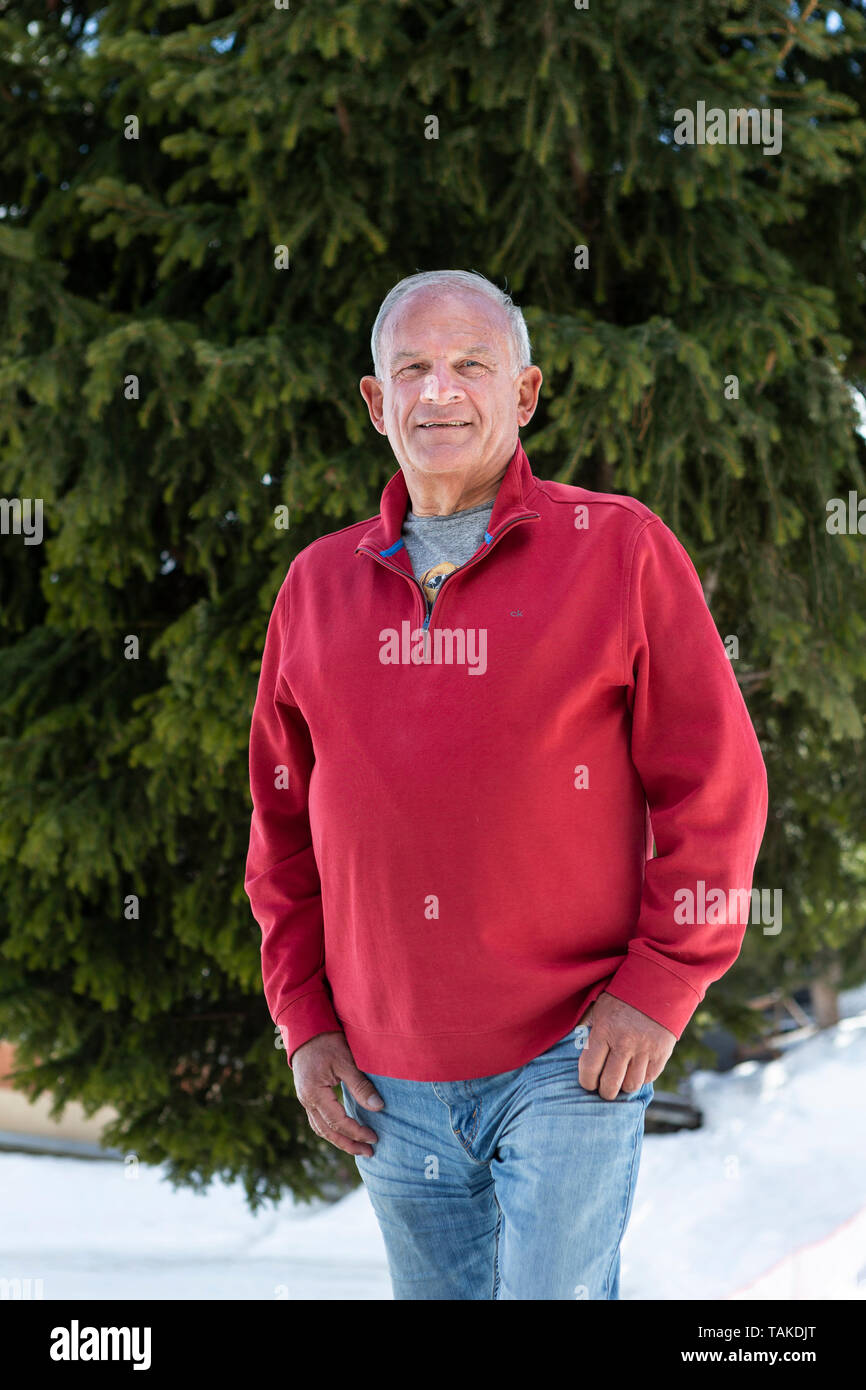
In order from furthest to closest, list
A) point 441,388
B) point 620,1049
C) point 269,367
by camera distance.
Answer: point 269,367
point 441,388
point 620,1049

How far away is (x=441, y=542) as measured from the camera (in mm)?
1922

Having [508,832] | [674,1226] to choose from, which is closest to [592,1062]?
[508,832]

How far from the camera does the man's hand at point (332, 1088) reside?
188 cm

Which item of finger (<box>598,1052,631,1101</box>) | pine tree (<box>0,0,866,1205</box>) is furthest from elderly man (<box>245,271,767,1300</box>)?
pine tree (<box>0,0,866,1205</box>)

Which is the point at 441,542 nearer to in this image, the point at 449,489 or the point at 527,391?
the point at 449,489

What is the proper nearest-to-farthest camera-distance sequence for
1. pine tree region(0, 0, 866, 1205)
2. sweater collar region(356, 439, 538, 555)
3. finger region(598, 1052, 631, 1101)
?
finger region(598, 1052, 631, 1101) < sweater collar region(356, 439, 538, 555) < pine tree region(0, 0, 866, 1205)

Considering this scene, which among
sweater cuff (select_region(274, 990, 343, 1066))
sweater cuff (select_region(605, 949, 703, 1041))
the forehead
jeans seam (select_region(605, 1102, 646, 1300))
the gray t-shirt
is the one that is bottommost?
jeans seam (select_region(605, 1102, 646, 1300))

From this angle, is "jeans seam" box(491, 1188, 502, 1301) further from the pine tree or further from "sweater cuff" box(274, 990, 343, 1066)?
the pine tree

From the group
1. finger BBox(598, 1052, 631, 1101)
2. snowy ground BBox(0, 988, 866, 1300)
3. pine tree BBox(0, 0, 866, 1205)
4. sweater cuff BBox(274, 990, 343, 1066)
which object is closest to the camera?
finger BBox(598, 1052, 631, 1101)

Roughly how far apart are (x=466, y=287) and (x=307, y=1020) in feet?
3.94

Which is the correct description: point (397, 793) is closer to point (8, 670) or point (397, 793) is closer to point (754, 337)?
point (754, 337)

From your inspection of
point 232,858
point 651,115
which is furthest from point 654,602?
point 232,858

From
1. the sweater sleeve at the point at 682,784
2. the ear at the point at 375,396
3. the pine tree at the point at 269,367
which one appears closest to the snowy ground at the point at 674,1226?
the pine tree at the point at 269,367

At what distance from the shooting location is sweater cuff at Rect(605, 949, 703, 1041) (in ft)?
5.46
